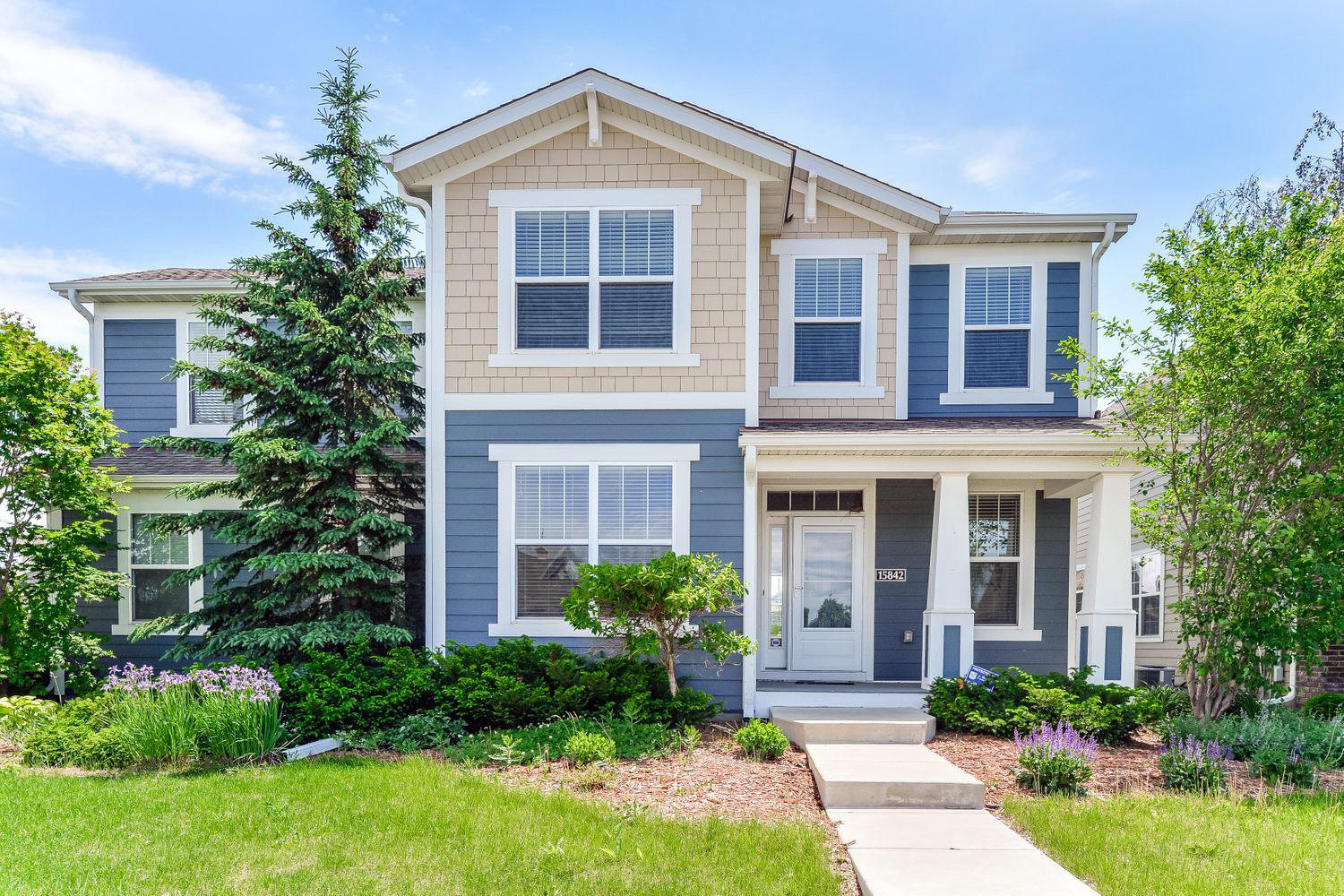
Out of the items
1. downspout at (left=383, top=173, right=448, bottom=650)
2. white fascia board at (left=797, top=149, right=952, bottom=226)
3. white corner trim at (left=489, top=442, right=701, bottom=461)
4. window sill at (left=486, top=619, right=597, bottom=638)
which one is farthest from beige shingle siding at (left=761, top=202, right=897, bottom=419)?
downspout at (left=383, top=173, right=448, bottom=650)

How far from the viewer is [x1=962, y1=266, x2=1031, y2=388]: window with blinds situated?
10305 mm

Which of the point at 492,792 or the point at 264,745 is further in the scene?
the point at 264,745

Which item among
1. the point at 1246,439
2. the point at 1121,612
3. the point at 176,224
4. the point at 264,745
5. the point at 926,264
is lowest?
the point at 264,745

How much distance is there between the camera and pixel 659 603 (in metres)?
8.08

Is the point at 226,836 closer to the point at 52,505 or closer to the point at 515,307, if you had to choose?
the point at 515,307

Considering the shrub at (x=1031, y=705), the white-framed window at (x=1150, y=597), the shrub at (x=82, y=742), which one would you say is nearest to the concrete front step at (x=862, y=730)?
the shrub at (x=1031, y=705)

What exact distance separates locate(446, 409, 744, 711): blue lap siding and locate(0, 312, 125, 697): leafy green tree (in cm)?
439

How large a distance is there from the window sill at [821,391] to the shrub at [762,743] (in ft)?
13.5

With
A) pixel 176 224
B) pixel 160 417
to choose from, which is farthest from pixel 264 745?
pixel 176 224

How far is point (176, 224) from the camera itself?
44.4 ft

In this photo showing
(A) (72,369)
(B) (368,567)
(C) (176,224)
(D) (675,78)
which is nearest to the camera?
(B) (368,567)

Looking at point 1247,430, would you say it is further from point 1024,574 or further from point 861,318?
point 861,318

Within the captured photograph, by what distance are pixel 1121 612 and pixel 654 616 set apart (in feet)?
16.0

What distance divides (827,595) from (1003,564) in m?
2.24
